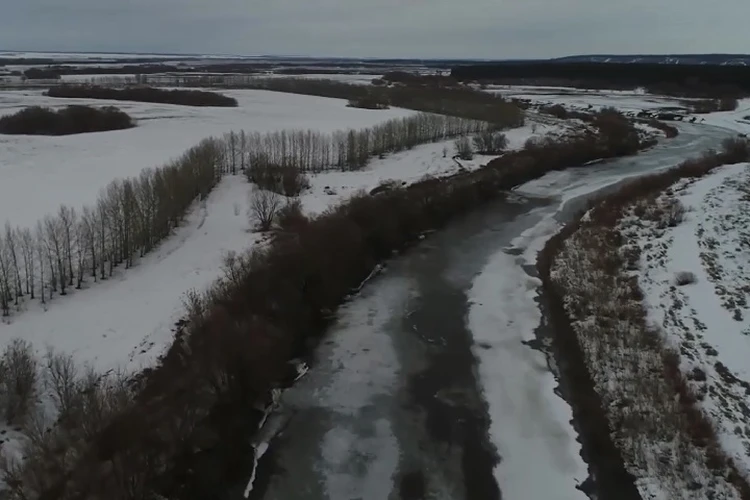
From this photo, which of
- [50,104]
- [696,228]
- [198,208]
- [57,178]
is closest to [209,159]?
[198,208]

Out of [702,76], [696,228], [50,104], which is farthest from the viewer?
[702,76]

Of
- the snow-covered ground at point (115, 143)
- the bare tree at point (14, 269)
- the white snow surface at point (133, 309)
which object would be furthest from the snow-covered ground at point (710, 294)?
the snow-covered ground at point (115, 143)

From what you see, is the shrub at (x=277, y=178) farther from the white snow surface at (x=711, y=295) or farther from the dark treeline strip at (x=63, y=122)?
the dark treeline strip at (x=63, y=122)

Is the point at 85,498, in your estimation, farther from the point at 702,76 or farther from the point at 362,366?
the point at 702,76

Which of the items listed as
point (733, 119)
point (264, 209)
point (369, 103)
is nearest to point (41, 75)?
point (369, 103)

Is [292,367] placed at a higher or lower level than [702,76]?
lower

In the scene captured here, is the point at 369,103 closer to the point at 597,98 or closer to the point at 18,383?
the point at 597,98
